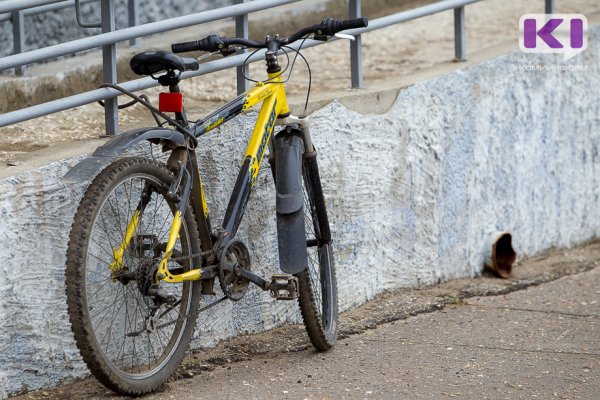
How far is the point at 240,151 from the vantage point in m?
4.87

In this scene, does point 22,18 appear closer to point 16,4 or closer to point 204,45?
point 16,4

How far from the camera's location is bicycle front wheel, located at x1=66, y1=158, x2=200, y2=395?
12.3 feet

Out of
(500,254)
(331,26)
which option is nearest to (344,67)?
(500,254)

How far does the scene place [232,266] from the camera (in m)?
4.33

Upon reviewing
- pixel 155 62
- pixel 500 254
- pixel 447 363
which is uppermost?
pixel 155 62

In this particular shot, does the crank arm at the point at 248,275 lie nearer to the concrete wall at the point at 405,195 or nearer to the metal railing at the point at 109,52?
the concrete wall at the point at 405,195

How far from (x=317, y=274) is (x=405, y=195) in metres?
1.10

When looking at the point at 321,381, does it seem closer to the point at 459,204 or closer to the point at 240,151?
the point at 240,151

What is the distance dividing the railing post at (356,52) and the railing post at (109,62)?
1557mm

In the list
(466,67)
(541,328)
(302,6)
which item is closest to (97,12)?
(302,6)

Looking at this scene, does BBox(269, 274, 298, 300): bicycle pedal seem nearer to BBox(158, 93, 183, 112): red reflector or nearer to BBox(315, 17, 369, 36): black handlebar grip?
BBox(158, 93, 183, 112): red reflector

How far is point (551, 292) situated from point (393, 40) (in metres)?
3.19

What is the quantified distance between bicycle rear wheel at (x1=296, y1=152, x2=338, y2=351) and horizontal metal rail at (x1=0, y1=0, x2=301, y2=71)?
76 cm

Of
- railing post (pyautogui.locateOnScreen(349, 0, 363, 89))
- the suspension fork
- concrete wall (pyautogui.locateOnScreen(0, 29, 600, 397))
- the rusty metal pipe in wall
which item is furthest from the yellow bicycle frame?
the rusty metal pipe in wall
